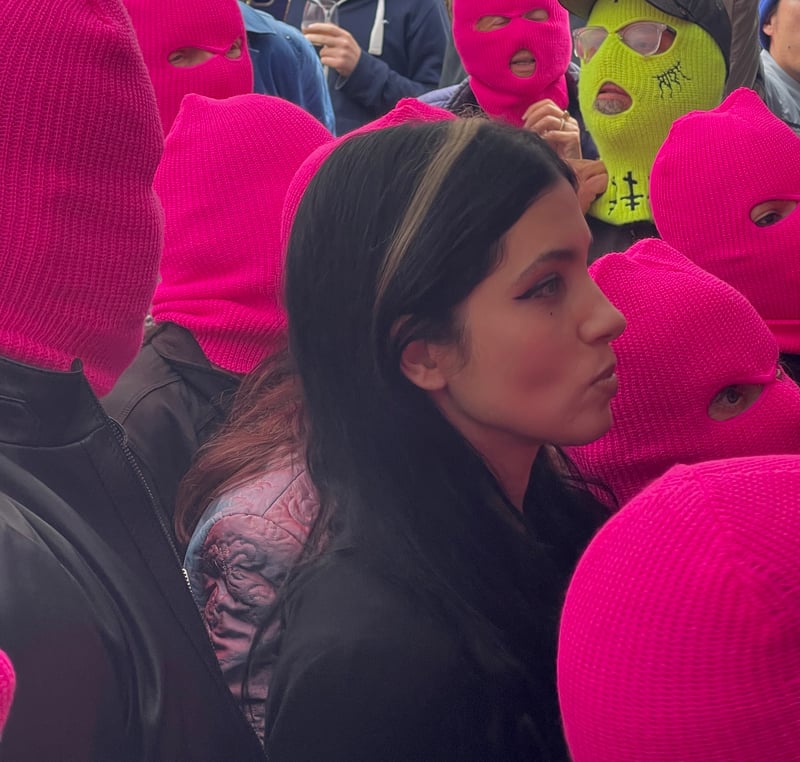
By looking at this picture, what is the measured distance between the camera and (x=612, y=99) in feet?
10.0

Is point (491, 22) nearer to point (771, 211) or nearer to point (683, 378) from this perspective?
point (771, 211)

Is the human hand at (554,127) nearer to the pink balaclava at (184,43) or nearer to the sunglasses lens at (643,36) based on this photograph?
the sunglasses lens at (643,36)

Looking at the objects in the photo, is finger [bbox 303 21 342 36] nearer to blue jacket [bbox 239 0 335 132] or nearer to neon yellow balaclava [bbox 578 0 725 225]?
blue jacket [bbox 239 0 335 132]

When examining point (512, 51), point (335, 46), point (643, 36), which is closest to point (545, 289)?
point (643, 36)

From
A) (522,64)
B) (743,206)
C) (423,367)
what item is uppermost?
(423,367)

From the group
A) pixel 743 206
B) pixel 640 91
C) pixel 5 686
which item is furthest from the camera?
pixel 640 91

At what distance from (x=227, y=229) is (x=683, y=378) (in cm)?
117

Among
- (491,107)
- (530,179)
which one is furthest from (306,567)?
(491,107)

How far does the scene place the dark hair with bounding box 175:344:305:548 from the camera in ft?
6.00

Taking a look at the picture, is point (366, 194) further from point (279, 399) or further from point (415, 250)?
point (279, 399)

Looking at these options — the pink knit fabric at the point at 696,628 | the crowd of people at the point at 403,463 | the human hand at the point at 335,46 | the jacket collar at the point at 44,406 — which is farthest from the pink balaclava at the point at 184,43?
the pink knit fabric at the point at 696,628

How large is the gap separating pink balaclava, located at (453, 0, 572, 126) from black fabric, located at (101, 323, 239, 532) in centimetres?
153

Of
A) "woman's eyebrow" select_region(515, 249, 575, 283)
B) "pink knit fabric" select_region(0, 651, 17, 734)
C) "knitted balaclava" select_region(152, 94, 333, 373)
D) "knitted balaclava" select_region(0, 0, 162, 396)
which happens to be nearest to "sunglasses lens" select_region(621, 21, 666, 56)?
"knitted balaclava" select_region(152, 94, 333, 373)

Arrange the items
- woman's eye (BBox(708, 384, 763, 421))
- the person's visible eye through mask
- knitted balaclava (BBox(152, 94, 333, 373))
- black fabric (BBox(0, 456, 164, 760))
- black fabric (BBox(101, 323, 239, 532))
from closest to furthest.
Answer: black fabric (BBox(0, 456, 164, 760)) < woman's eye (BBox(708, 384, 763, 421)) < black fabric (BBox(101, 323, 239, 532)) < knitted balaclava (BBox(152, 94, 333, 373)) < the person's visible eye through mask
